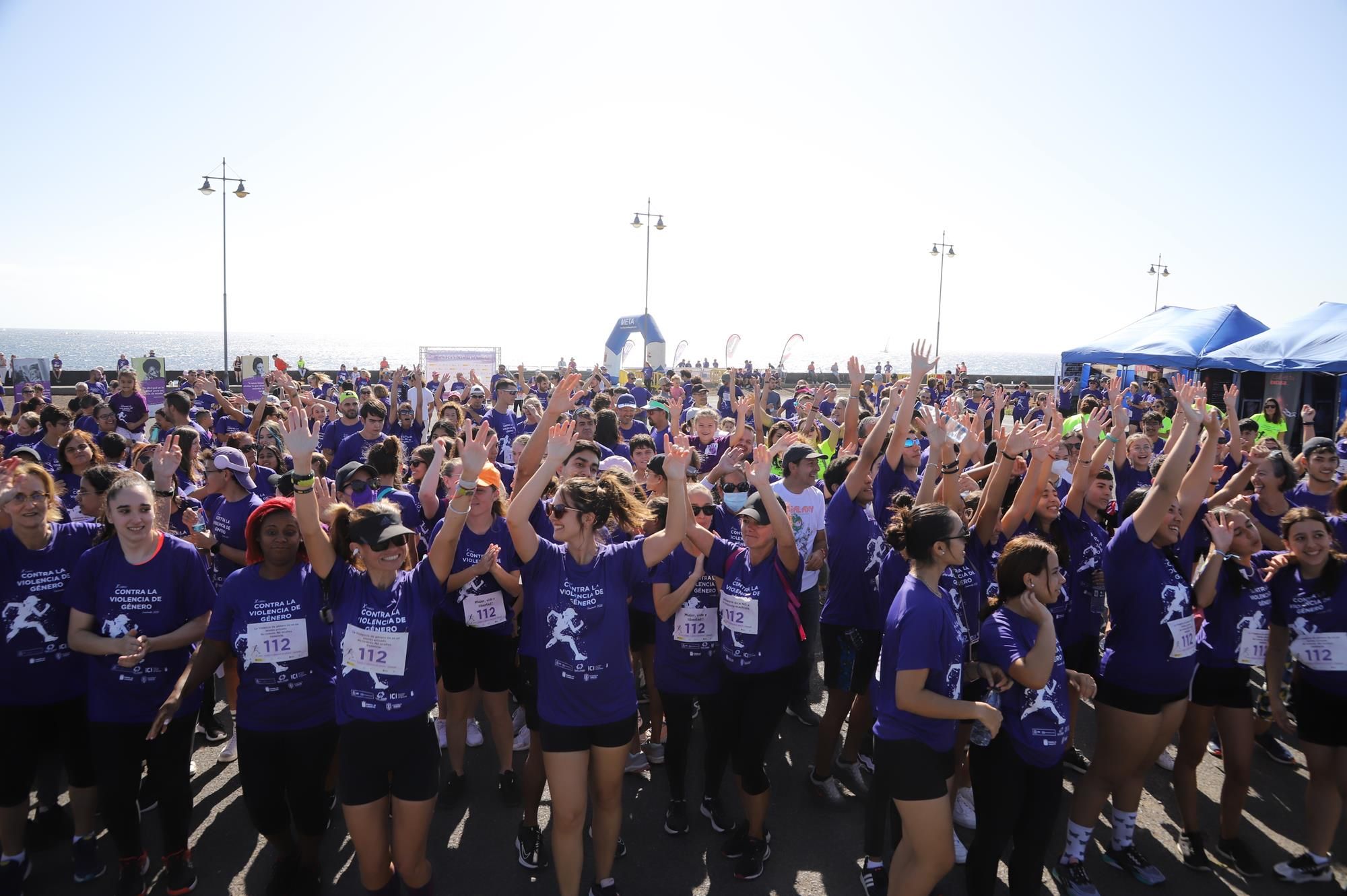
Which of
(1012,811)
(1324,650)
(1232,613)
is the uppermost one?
(1232,613)

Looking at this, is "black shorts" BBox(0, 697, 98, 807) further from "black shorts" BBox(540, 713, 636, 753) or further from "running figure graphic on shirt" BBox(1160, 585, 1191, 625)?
"running figure graphic on shirt" BBox(1160, 585, 1191, 625)

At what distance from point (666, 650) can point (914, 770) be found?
148cm

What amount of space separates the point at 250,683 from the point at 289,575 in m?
0.50

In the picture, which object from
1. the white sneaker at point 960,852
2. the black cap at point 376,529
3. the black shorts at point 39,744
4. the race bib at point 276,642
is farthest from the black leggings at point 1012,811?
the black shorts at point 39,744

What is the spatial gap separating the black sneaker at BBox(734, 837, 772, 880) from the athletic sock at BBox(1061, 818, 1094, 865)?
1482mm

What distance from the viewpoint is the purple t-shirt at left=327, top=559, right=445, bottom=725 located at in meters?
3.14

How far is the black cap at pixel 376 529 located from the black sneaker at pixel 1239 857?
4442 mm

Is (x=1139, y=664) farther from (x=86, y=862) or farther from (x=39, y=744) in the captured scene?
(x=39, y=744)

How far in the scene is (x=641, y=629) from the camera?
5059 mm

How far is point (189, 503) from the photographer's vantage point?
4980 millimetres

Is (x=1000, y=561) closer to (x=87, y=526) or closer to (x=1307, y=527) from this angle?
(x=1307, y=527)

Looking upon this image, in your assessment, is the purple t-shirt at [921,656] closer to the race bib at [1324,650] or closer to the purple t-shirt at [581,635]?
the purple t-shirt at [581,635]

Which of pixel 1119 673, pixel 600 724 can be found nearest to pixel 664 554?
pixel 600 724

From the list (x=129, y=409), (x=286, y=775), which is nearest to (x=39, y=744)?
(x=286, y=775)
